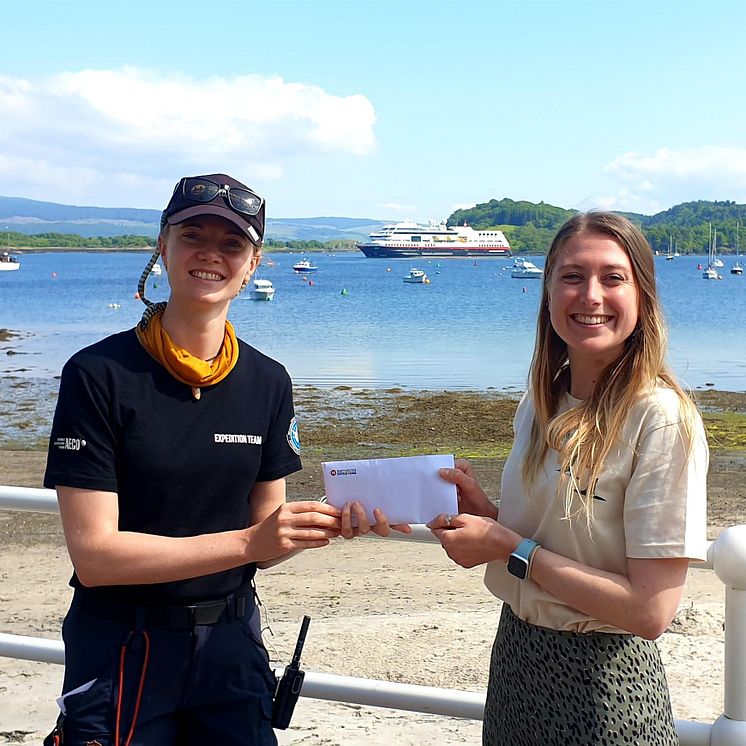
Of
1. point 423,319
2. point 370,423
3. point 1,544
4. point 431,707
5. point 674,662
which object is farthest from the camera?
point 423,319

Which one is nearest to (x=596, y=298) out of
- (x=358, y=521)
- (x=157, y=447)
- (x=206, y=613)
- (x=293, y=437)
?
(x=358, y=521)

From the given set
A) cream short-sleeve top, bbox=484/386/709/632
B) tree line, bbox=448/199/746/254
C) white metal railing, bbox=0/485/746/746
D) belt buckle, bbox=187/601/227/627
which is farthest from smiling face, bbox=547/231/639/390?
tree line, bbox=448/199/746/254

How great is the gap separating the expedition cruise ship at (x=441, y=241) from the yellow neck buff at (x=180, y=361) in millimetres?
137690

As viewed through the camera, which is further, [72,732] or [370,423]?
[370,423]

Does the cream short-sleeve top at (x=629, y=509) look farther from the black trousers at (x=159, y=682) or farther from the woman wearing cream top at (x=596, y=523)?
the black trousers at (x=159, y=682)

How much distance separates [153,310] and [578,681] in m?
1.36

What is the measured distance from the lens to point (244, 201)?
2514 mm

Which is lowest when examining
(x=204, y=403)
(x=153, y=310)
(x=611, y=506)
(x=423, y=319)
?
(x=423, y=319)

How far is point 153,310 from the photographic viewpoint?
8.42 feet

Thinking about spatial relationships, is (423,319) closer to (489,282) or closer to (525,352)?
(525,352)

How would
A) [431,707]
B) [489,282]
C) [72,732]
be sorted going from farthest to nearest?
1. [489,282]
2. [431,707]
3. [72,732]

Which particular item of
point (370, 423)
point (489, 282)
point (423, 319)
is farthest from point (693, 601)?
point (489, 282)

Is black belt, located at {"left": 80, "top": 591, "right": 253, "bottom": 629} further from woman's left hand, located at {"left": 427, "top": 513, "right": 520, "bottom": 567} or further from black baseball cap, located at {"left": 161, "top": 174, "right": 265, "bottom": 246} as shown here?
black baseball cap, located at {"left": 161, "top": 174, "right": 265, "bottom": 246}

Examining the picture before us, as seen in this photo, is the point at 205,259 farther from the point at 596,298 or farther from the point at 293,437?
the point at 596,298
